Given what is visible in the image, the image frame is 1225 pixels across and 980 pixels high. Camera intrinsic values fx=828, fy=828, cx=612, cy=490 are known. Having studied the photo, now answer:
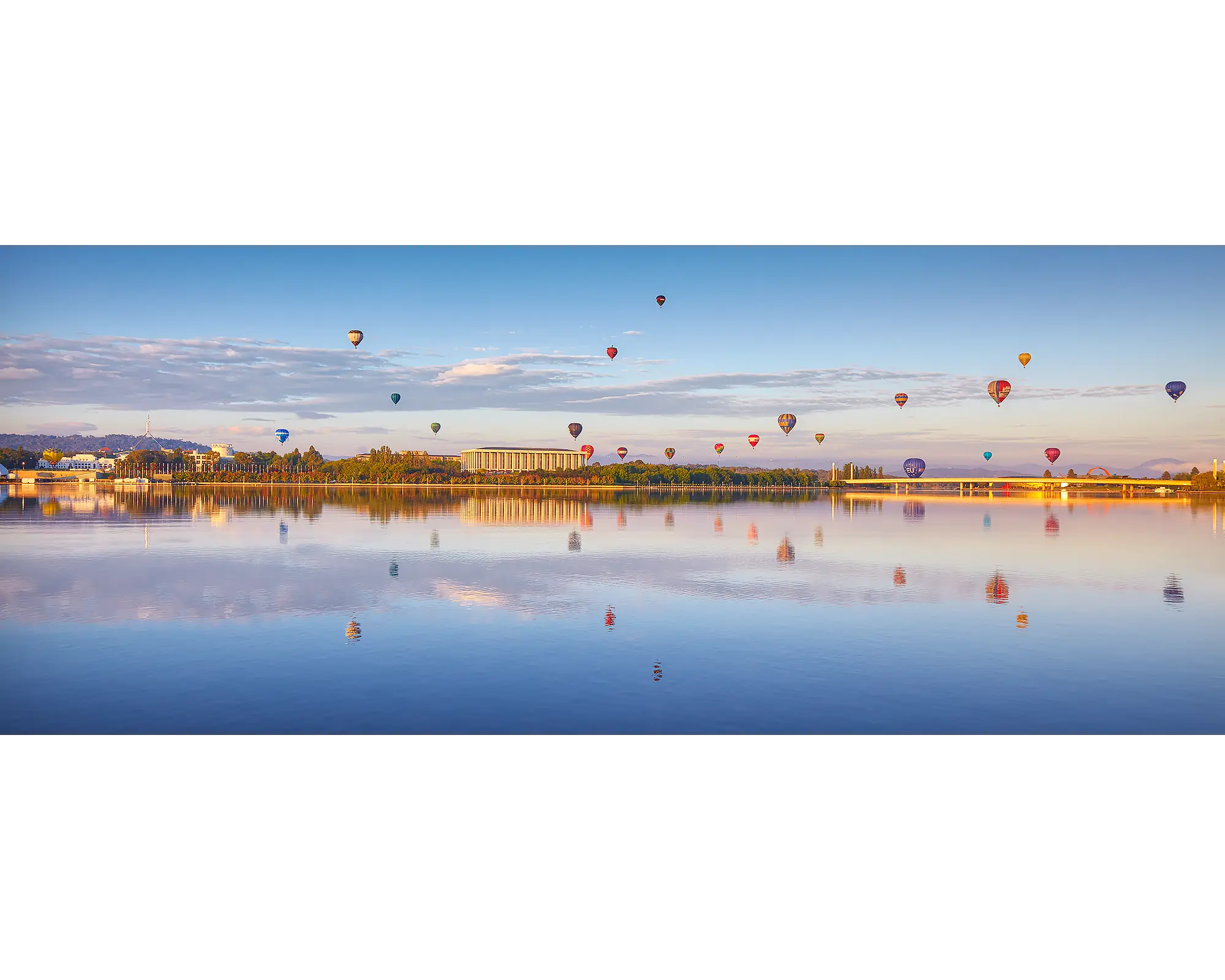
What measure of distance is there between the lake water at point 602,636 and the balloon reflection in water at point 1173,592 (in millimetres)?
143

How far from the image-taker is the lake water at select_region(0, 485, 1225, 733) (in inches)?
380

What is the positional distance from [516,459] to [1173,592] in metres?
142

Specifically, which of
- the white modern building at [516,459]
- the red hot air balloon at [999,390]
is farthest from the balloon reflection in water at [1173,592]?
the white modern building at [516,459]

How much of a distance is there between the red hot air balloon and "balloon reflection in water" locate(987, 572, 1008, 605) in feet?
137

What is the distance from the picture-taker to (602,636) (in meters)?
13.3

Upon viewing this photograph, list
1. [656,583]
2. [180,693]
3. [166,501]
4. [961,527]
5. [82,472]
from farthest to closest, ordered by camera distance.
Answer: [82,472] → [166,501] → [961,527] → [656,583] → [180,693]

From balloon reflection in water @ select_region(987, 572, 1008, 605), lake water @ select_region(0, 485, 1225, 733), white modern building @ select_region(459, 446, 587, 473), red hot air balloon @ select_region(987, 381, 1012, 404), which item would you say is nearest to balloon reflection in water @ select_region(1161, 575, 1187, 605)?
lake water @ select_region(0, 485, 1225, 733)

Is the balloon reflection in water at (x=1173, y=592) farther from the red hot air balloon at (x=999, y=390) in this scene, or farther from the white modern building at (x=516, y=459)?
the white modern building at (x=516, y=459)

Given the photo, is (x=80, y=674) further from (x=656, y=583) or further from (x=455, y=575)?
(x=656, y=583)

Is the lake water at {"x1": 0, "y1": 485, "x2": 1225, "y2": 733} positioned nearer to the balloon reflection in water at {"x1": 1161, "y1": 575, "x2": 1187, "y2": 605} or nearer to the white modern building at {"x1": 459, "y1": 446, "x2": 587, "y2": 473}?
the balloon reflection in water at {"x1": 1161, "y1": 575, "x2": 1187, "y2": 605}
